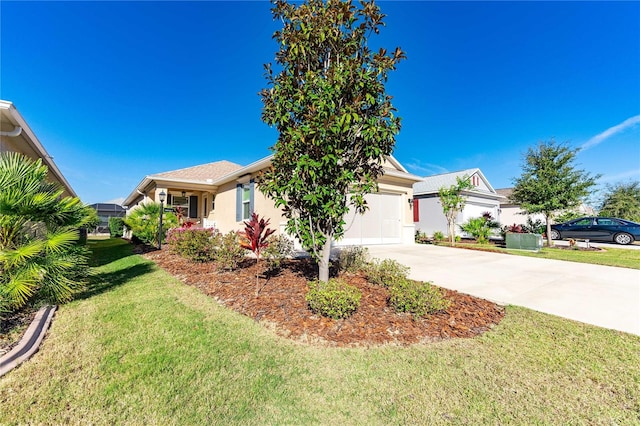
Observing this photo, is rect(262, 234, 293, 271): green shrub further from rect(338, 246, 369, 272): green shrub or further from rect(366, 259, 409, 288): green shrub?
rect(366, 259, 409, 288): green shrub

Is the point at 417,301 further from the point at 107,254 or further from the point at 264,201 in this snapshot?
the point at 107,254

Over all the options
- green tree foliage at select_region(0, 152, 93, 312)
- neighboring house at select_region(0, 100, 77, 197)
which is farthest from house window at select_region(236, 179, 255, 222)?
green tree foliage at select_region(0, 152, 93, 312)

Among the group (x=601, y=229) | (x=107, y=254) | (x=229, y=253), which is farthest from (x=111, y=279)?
(x=601, y=229)

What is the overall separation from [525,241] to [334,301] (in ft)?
38.6

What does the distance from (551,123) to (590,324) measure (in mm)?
15706

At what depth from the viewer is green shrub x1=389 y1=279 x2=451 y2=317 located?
3762 mm

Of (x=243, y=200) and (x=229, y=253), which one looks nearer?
(x=229, y=253)

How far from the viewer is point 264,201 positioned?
10359 millimetres

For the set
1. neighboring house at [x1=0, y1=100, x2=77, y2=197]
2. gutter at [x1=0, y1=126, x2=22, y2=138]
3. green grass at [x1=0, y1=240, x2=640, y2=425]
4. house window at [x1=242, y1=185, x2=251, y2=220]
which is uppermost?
neighboring house at [x1=0, y1=100, x2=77, y2=197]

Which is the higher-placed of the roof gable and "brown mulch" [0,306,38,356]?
the roof gable

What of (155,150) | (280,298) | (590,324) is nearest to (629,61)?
(590,324)

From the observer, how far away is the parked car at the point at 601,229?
1501 cm

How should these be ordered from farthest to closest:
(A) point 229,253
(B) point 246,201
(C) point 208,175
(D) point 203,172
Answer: (D) point 203,172 → (C) point 208,175 → (B) point 246,201 → (A) point 229,253

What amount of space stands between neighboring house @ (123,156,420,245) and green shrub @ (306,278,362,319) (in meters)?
5.96
